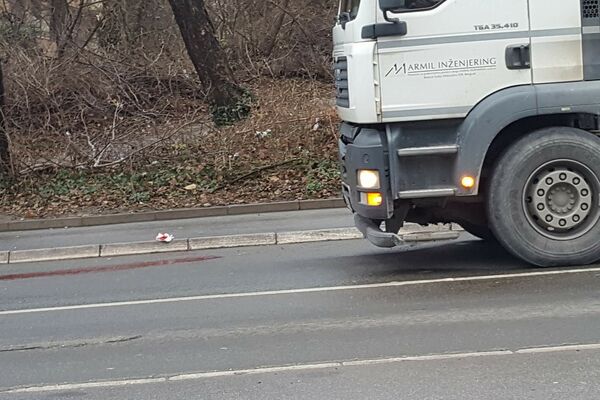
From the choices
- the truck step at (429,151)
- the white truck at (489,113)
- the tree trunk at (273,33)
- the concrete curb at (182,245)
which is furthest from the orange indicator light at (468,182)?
the tree trunk at (273,33)

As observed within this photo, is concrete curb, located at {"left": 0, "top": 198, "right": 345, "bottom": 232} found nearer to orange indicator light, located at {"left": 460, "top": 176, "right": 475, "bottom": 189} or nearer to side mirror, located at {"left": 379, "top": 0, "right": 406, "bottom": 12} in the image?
orange indicator light, located at {"left": 460, "top": 176, "right": 475, "bottom": 189}

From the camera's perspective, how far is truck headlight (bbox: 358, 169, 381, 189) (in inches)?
274

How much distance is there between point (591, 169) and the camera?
22.8 ft

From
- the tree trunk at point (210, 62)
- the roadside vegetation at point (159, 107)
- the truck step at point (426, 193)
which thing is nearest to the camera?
the truck step at point (426, 193)

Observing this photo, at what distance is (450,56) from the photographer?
6.88 m

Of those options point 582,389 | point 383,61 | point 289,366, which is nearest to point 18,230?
point 383,61

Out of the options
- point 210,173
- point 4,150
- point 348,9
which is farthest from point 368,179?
point 4,150

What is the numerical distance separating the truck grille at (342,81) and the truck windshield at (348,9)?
417mm

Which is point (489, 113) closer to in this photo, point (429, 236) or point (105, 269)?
point (429, 236)

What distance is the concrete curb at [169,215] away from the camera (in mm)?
13773

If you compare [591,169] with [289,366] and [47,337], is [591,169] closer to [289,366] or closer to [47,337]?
[289,366]

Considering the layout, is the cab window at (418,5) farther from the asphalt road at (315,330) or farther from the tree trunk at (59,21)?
the tree trunk at (59,21)

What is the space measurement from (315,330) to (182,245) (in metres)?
4.75

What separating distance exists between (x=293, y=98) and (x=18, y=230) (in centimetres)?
745
